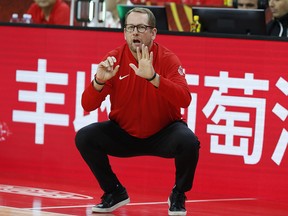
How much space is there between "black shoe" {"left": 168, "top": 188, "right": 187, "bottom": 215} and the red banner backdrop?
105 centimetres

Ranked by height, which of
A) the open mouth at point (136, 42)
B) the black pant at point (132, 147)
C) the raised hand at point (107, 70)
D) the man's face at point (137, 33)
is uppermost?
the man's face at point (137, 33)

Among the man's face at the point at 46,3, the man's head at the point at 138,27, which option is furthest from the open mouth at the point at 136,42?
the man's face at the point at 46,3

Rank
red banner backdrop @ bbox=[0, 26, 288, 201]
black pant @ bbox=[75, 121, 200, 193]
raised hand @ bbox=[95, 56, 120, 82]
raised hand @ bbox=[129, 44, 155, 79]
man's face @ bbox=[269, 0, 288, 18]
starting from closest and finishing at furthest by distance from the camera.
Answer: raised hand @ bbox=[129, 44, 155, 79] → raised hand @ bbox=[95, 56, 120, 82] → black pant @ bbox=[75, 121, 200, 193] → red banner backdrop @ bbox=[0, 26, 288, 201] → man's face @ bbox=[269, 0, 288, 18]

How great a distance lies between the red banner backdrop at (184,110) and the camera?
7.01m

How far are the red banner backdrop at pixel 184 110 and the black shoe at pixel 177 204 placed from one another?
1.05 m

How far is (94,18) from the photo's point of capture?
27.3 ft

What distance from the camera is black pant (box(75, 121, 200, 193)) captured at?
6059 millimetres

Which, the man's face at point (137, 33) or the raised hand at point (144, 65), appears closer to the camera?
the raised hand at point (144, 65)

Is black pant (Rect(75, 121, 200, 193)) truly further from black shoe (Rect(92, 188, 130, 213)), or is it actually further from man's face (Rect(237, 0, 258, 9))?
man's face (Rect(237, 0, 258, 9))

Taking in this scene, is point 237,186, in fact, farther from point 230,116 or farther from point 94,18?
point 94,18

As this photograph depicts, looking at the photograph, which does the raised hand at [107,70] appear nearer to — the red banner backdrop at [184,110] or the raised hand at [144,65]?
the raised hand at [144,65]

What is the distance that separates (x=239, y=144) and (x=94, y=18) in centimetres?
204

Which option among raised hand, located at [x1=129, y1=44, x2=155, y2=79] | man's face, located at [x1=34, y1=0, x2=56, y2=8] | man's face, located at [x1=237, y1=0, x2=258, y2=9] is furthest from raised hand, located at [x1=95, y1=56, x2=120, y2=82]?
man's face, located at [x1=34, y1=0, x2=56, y2=8]

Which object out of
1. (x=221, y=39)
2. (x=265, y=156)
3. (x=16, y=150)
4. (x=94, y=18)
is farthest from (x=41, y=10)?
(x=265, y=156)
